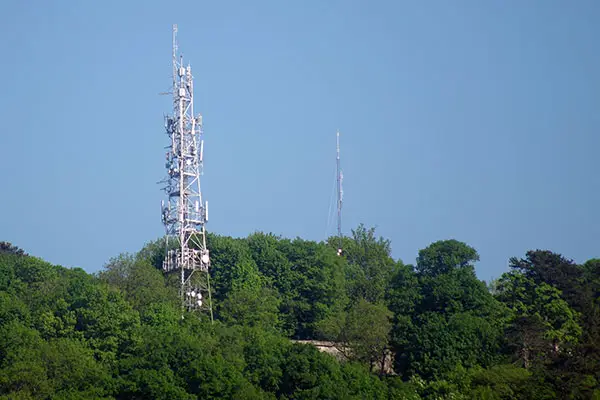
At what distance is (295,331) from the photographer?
74.9 meters

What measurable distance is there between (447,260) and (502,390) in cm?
1771

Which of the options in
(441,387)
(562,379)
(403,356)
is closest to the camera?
(562,379)

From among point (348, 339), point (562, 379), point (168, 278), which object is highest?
point (168, 278)

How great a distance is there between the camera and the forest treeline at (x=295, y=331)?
5434 cm

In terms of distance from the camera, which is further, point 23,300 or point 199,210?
point 199,210

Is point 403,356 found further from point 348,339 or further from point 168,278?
point 168,278

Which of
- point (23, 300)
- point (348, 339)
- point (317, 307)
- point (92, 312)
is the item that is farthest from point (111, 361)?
point (317, 307)

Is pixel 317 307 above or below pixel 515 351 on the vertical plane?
above

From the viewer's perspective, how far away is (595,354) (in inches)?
1970

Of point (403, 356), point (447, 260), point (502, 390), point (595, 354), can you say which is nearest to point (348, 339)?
point (403, 356)

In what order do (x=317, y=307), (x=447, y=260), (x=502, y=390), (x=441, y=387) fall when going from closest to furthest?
(x=502, y=390) < (x=441, y=387) < (x=447, y=260) < (x=317, y=307)

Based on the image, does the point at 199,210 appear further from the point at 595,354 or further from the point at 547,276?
the point at 595,354

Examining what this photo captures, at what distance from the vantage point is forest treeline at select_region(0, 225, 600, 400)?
178ft

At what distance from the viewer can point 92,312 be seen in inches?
2357
